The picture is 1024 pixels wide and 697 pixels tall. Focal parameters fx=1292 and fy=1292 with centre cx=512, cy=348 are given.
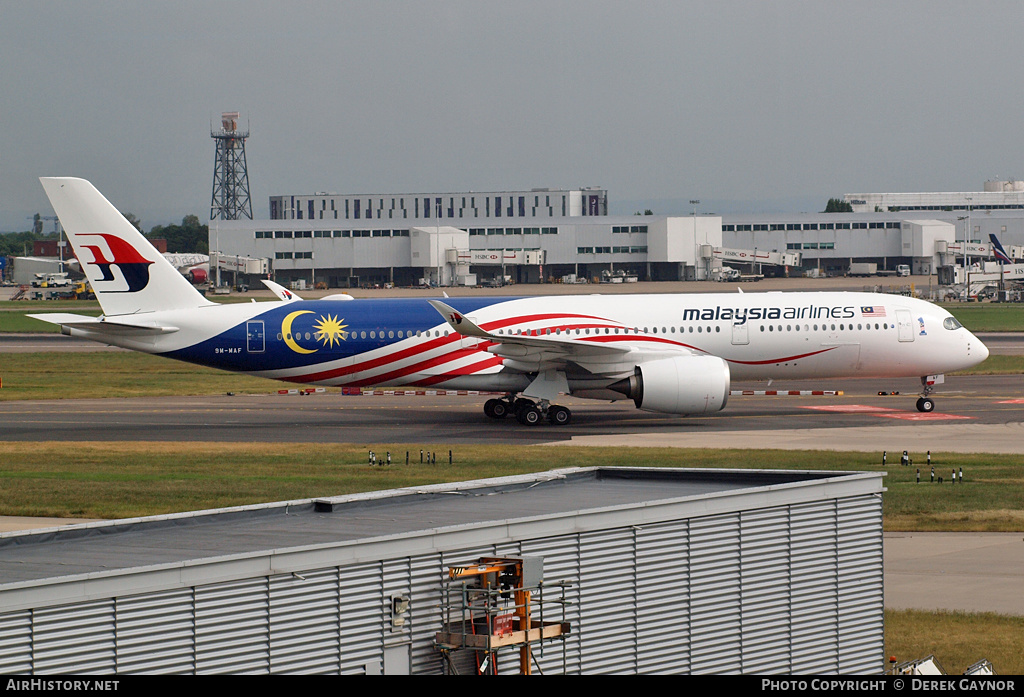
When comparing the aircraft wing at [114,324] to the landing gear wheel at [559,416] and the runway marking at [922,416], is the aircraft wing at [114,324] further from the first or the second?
the runway marking at [922,416]

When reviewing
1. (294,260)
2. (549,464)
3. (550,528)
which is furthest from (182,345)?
(294,260)

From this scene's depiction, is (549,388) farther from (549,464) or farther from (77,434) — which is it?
(77,434)

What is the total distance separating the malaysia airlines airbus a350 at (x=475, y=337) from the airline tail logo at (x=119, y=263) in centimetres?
4

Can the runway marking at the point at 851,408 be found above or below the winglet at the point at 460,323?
below

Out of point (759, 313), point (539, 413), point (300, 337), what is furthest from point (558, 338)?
point (300, 337)

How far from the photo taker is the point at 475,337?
47969 mm

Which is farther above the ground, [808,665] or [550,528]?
[550,528]

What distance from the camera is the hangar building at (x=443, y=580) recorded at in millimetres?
13570

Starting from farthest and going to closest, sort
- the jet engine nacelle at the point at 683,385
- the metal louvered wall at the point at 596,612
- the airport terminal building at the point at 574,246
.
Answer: the airport terminal building at the point at 574,246 < the jet engine nacelle at the point at 683,385 < the metal louvered wall at the point at 596,612

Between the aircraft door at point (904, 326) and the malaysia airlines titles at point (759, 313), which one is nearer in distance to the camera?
the malaysia airlines titles at point (759, 313)

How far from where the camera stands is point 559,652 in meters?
16.5

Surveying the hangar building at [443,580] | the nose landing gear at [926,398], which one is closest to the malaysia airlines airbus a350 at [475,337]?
the nose landing gear at [926,398]

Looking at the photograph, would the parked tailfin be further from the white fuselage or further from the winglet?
the winglet

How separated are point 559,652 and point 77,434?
36.1m
